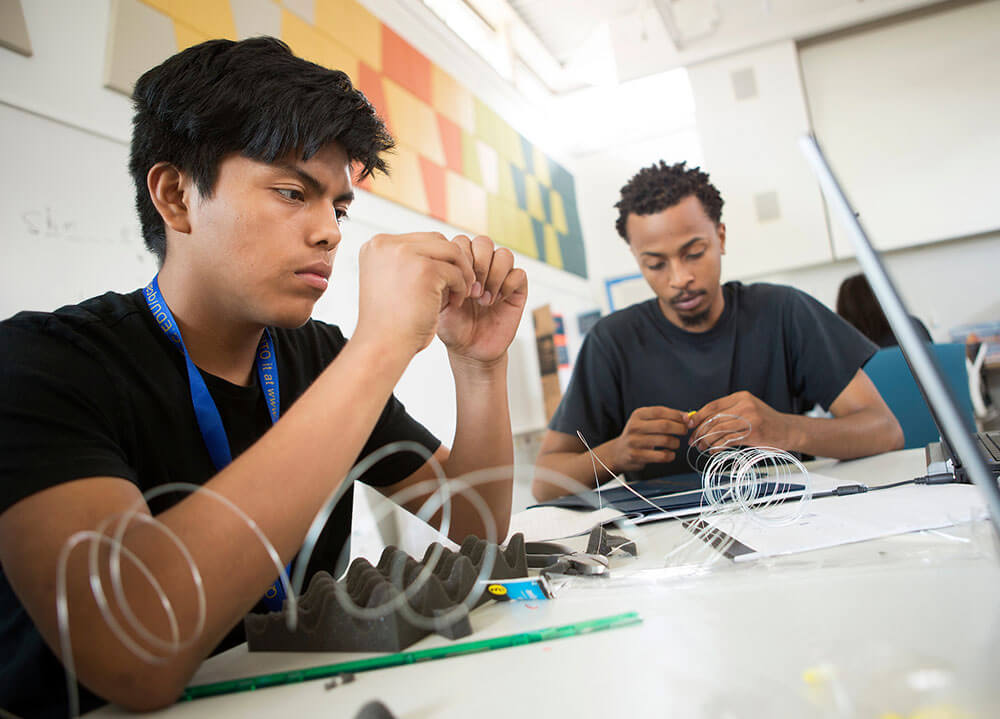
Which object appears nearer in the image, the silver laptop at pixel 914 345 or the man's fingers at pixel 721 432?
the silver laptop at pixel 914 345

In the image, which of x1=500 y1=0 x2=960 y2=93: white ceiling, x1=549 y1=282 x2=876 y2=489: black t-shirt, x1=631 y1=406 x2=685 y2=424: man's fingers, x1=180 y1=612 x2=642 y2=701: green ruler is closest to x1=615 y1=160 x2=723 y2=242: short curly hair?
x1=549 y1=282 x2=876 y2=489: black t-shirt

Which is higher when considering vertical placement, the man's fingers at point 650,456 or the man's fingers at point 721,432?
the man's fingers at point 721,432

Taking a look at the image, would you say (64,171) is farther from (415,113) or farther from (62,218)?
(415,113)

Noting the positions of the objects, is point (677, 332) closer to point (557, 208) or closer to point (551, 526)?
point (551, 526)

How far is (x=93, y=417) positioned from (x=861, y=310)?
185 centimetres

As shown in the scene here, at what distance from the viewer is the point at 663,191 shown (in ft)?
4.73

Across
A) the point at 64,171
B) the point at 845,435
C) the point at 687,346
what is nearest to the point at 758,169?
the point at 687,346

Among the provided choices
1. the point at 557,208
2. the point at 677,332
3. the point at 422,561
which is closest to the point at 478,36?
the point at 557,208

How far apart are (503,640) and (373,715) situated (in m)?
0.14

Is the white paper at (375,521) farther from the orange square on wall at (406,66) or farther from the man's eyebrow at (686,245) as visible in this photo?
the orange square on wall at (406,66)

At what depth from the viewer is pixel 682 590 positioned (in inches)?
19.4

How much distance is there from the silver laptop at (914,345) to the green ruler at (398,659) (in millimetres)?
214

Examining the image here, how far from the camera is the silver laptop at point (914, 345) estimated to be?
0.32 m

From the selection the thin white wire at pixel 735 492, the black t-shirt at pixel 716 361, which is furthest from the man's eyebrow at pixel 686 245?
the thin white wire at pixel 735 492
